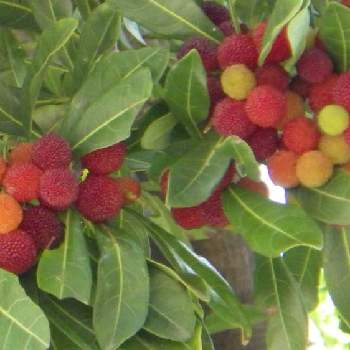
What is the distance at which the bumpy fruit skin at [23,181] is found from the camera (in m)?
0.90

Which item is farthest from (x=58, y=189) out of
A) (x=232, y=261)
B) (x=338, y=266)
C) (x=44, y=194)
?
(x=232, y=261)

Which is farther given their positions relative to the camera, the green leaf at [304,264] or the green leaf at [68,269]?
the green leaf at [304,264]

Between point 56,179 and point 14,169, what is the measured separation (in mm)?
43

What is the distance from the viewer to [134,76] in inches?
35.7

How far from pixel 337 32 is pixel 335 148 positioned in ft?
0.36

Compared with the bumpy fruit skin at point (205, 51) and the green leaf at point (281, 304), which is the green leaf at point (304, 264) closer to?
the green leaf at point (281, 304)

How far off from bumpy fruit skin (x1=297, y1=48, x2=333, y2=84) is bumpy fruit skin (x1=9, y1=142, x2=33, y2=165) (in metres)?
0.27

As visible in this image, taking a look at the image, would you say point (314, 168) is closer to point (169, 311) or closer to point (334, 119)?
point (334, 119)

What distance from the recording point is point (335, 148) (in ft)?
3.03

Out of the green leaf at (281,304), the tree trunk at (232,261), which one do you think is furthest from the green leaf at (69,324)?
the tree trunk at (232,261)

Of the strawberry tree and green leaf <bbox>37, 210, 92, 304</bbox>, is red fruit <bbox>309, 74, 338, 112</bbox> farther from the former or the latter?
green leaf <bbox>37, 210, 92, 304</bbox>

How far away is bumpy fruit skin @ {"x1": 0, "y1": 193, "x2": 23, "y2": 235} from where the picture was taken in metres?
0.87

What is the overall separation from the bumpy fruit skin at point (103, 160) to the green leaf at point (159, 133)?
31mm

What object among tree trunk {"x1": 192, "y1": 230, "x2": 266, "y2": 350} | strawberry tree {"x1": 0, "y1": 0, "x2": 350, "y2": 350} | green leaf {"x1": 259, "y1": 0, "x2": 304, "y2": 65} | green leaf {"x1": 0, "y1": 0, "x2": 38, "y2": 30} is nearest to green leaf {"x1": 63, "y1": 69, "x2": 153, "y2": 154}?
strawberry tree {"x1": 0, "y1": 0, "x2": 350, "y2": 350}
